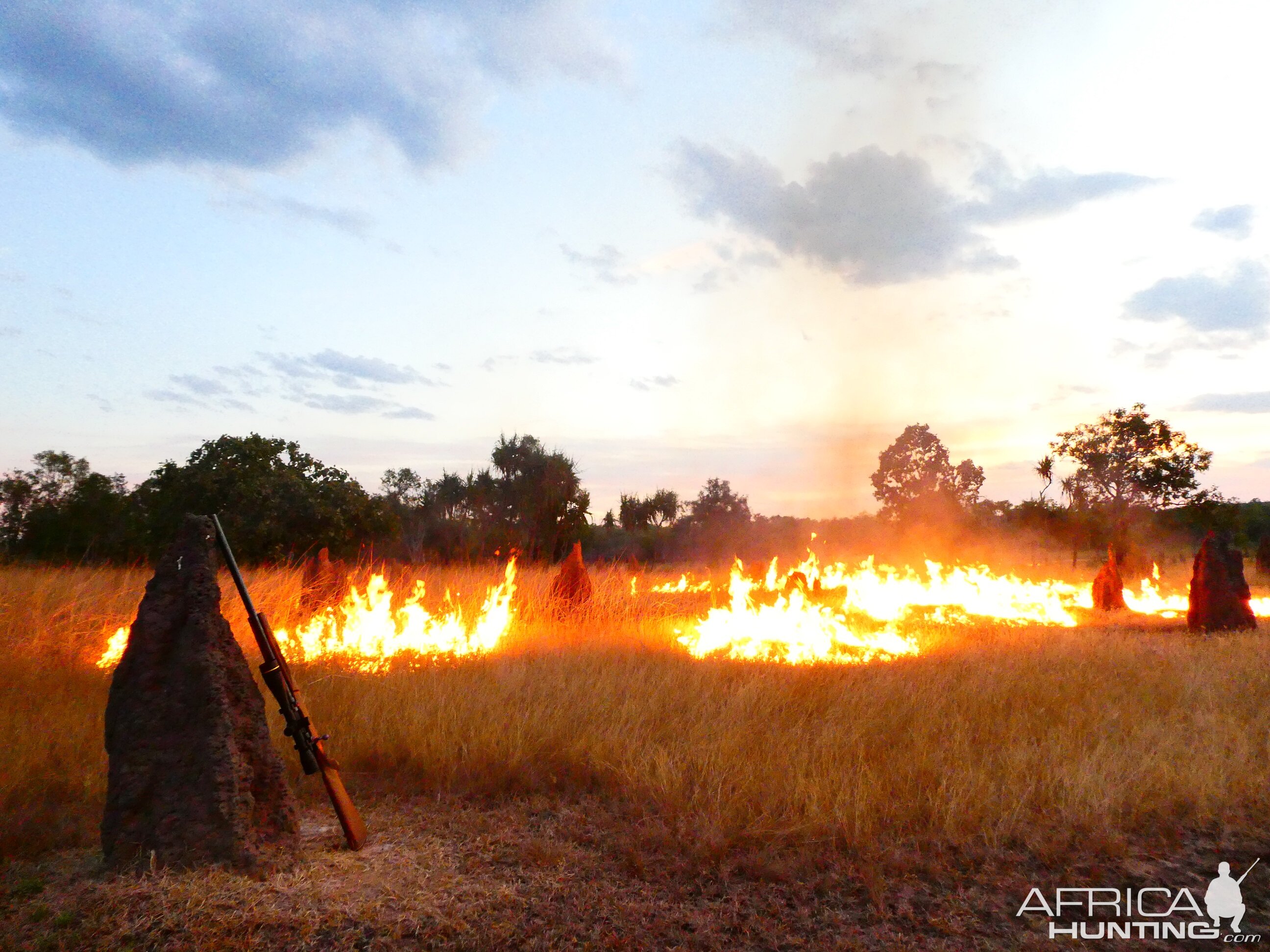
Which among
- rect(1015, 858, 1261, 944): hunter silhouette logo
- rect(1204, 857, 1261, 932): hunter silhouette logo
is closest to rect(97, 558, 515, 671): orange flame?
rect(1015, 858, 1261, 944): hunter silhouette logo

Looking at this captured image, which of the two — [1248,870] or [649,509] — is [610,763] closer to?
[1248,870]

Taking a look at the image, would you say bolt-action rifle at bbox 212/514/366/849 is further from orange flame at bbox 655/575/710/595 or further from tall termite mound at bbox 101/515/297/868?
orange flame at bbox 655/575/710/595

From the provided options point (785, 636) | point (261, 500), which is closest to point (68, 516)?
point (261, 500)

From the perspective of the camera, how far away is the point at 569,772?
5.71 m

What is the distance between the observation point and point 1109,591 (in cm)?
1694

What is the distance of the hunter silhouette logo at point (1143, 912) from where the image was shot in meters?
4.02

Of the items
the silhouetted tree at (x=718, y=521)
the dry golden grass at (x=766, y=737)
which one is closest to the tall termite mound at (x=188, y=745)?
the dry golden grass at (x=766, y=737)

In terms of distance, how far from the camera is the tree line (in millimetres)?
21531

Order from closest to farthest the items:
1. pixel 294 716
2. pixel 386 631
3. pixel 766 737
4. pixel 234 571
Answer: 1. pixel 234 571
2. pixel 294 716
3. pixel 766 737
4. pixel 386 631

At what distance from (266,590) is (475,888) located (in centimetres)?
915

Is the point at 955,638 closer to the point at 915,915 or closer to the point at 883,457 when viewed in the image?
the point at 915,915

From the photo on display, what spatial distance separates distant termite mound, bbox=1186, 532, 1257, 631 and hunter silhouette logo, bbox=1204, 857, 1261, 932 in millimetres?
10062

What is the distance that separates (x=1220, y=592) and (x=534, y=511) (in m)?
24.6

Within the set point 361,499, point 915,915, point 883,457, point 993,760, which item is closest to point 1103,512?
point 883,457
